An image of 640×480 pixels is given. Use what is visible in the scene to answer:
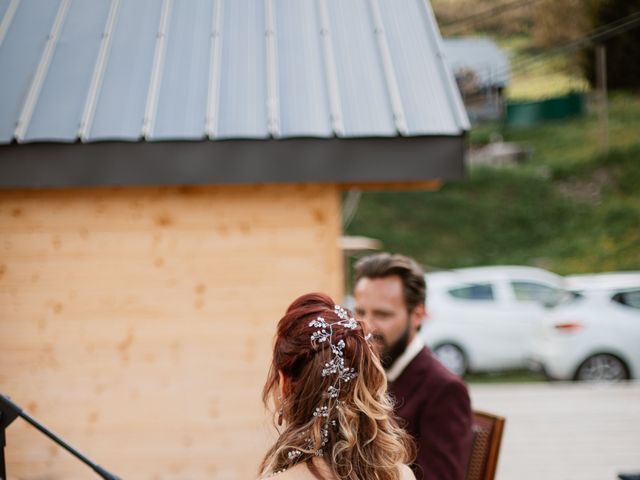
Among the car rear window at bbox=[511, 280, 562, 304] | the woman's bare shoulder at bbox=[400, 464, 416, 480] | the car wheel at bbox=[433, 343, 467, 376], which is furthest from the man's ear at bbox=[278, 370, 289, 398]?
the car rear window at bbox=[511, 280, 562, 304]

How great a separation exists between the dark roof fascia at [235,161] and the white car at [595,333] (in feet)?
26.8

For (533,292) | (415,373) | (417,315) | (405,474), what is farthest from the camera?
(533,292)

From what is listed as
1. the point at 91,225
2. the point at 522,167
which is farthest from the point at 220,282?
the point at 522,167

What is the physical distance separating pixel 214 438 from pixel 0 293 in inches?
50.8

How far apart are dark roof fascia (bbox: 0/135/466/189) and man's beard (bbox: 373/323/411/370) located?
0.80 m

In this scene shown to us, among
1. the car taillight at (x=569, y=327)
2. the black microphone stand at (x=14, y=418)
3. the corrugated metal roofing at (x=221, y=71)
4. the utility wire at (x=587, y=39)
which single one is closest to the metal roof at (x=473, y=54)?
the utility wire at (x=587, y=39)

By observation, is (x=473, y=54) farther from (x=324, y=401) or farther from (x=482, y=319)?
(x=324, y=401)

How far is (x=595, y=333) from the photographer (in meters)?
11.3

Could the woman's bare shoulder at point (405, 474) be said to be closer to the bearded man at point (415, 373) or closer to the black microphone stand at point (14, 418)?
the bearded man at point (415, 373)

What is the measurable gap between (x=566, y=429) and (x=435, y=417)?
22.3 ft

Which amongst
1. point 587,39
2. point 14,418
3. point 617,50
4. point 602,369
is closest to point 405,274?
point 14,418

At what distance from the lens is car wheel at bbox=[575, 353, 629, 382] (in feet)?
38.2

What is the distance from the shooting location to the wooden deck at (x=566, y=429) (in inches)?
299

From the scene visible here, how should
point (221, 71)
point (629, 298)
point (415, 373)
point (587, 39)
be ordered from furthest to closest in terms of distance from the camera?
point (629, 298), point (587, 39), point (221, 71), point (415, 373)
